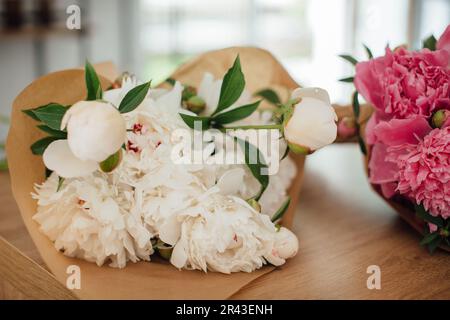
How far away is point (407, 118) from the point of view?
0.53 meters

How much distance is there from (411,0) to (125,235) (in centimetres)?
396

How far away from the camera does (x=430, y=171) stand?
0.51 meters

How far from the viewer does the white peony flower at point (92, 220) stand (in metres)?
0.47

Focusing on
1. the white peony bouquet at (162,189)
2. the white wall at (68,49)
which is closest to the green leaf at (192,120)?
the white peony bouquet at (162,189)

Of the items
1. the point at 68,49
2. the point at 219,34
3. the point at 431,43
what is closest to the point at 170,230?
the point at 431,43

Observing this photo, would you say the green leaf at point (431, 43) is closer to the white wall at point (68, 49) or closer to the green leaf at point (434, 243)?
the green leaf at point (434, 243)

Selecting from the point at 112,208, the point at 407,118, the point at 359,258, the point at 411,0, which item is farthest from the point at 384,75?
the point at 411,0

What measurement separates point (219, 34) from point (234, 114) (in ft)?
11.4

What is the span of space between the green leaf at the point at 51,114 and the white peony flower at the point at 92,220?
0.05 meters

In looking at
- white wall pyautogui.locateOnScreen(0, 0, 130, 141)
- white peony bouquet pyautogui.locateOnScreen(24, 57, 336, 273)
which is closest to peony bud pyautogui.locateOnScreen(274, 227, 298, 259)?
white peony bouquet pyautogui.locateOnScreen(24, 57, 336, 273)

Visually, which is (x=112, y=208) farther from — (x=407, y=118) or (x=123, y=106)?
(x=407, y=118)

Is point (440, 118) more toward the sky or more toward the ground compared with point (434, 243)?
more toward the sky

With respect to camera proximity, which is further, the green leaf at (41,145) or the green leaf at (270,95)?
the green leaf at (270,95)

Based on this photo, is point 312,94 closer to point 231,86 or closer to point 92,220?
point 231,86
